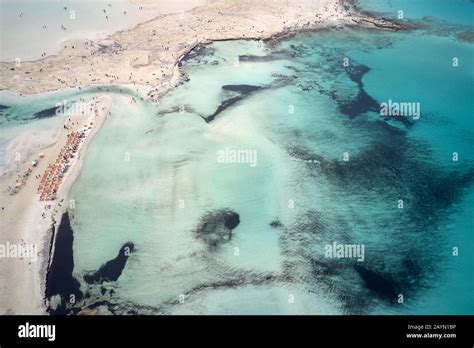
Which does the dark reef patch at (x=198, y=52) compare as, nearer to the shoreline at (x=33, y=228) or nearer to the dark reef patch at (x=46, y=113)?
the dark reef patch at (x=46, y=113)

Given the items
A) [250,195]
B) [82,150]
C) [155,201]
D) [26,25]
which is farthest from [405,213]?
[26,25]

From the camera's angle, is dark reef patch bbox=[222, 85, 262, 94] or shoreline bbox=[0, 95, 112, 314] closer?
shoreline bbox=[0, 95, 112, 314]

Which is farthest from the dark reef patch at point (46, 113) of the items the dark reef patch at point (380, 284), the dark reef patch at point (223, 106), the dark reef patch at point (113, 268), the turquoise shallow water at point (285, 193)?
the dark reef patch at point (380, 284)

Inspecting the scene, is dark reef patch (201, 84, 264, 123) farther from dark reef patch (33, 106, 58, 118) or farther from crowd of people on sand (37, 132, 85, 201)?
dark reef patch (33, 106, 58, 118)

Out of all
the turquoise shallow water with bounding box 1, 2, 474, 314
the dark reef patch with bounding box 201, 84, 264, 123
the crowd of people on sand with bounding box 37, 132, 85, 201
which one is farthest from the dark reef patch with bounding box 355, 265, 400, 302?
the crowd of people on sand with bounding box 37, 132, 85, 201

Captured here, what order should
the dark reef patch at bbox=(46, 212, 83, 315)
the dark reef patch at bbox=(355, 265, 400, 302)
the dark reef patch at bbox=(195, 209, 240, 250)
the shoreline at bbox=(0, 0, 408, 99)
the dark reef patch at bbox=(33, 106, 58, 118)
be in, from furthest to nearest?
the shoreline at bbox=(0, 0, 408, 99)
the dark reef patch at bbox=(33, 106, 58, 118)
the dark reef patch at bbox=(195, 209, 240, 250)
the dark reef patch at bbox=(46, 212, 83, 315)
the dark reef patch at bbox=(355, 265, 400, 302)

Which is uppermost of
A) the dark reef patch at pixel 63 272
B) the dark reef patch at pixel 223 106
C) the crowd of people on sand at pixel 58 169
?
the dark reef patch at pixel 223 106
